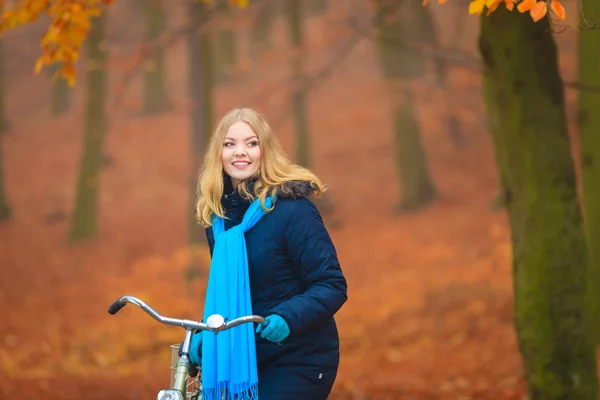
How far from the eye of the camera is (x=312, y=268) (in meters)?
3.12

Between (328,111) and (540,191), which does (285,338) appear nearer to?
(540,191)

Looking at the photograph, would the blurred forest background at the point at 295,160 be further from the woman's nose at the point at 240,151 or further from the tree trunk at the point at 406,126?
the woman's nose at the point at 240,151

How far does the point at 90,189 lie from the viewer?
56.5ft

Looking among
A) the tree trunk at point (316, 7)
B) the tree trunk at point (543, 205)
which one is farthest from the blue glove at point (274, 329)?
the tree trunk at point (316, 7)

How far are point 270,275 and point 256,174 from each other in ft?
1.36

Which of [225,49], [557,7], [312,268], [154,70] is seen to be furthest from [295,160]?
[312,268]

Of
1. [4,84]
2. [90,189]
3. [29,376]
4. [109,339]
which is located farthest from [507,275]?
[4,84]

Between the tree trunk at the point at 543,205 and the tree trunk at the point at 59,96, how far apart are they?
17687 mm

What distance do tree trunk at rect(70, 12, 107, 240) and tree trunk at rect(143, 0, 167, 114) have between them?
11.1 ft

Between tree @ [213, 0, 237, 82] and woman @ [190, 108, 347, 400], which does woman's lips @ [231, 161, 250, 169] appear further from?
tree @ [213, 0, 237, 82]

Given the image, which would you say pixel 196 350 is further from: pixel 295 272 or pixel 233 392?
Answer: pixel 295 272

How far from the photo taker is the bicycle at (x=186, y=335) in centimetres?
279

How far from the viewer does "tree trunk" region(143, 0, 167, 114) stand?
21359mm

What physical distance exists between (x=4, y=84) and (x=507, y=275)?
13.5 m
